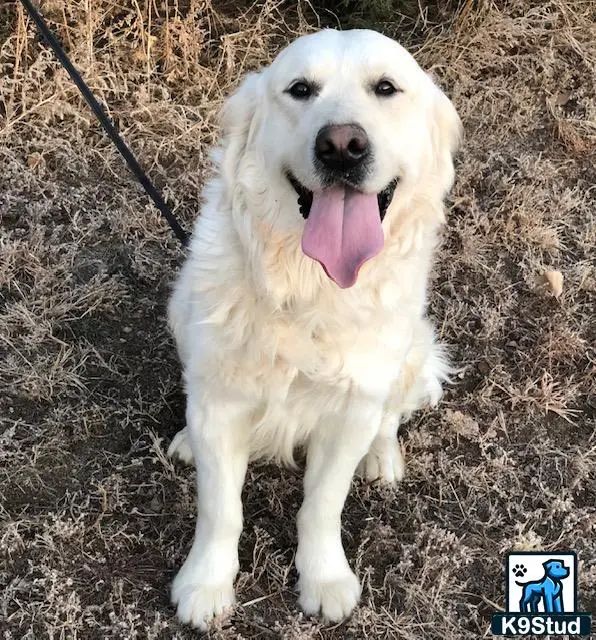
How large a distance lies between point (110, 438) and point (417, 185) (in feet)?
5.32

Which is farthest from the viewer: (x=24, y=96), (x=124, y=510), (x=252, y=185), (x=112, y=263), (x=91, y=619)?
(x=24, y=96)

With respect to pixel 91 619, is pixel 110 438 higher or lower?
higher

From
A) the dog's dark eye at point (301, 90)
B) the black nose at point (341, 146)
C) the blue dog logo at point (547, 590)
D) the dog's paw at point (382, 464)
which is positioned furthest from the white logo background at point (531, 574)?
the dog's dark eye at point (301, 90)

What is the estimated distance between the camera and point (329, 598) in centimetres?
254

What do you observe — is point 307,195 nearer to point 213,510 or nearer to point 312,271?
point 312,271

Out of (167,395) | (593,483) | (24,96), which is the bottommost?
(593,483)

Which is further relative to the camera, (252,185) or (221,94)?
(221,94)

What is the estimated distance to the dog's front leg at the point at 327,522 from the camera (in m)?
2.43

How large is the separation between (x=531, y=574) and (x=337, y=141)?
1783 millimetres

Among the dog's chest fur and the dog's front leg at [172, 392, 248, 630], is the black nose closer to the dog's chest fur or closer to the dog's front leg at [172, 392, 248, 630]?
the dog's chest fur

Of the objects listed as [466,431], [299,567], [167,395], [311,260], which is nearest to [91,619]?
[299,567]

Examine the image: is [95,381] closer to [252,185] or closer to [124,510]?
[124,510]

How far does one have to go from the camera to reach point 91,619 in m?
2.49

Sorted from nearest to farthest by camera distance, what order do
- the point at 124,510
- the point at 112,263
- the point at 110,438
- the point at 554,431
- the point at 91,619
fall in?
the point at 91,619 < the point at 124,510 < the point at 110,438 < the point at 554,431 < the point at 112,263
